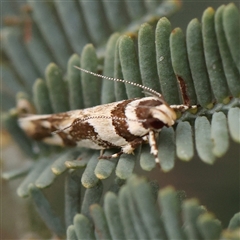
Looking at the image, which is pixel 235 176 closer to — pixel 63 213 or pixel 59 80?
pixel 63 213

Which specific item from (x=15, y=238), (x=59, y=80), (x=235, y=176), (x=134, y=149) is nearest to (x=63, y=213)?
(x=15, y=238)

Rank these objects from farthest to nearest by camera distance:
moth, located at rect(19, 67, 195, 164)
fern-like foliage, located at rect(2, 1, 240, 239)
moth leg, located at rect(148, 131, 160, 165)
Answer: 1. moth, located at rect(19, 67, 195, 164)
2. moth leg, located at rect(148, 131, 160, 165)
3. fern-like foliage, located at rect(2, 1, 240, 239)

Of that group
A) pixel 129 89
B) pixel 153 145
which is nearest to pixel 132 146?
pixel 153 145

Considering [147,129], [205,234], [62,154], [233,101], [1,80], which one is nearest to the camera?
[205,234]

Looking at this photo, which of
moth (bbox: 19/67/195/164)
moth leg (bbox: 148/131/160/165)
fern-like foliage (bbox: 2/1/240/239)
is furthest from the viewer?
moth (bbox: 19/67/195/164)

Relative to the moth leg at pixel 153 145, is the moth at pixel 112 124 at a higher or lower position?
higher

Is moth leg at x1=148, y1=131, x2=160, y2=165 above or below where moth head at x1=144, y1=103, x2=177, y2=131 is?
below

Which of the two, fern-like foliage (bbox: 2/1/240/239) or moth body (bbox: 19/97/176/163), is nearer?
fern-like foliage (bbox: 2/1/240/239)
